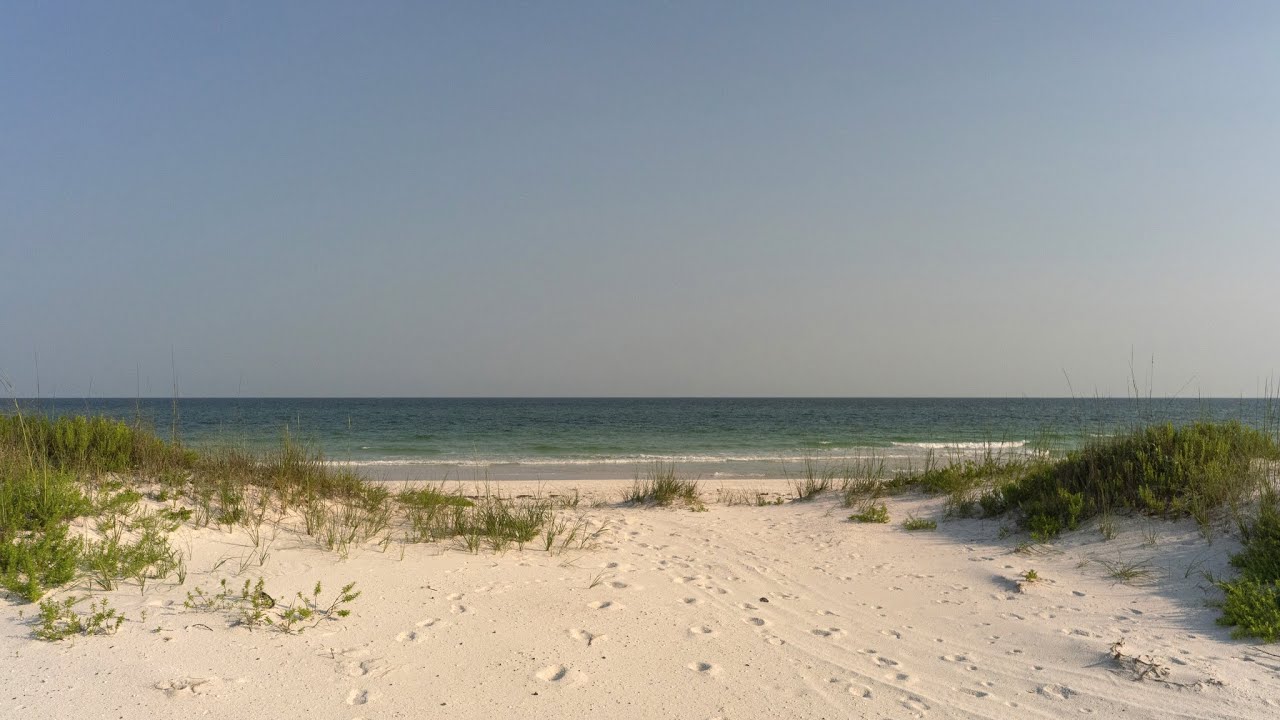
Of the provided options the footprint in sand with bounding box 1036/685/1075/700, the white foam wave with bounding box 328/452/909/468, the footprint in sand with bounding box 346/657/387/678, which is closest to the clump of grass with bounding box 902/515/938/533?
the footprint in sand with bounding box 1036/685/1075/700

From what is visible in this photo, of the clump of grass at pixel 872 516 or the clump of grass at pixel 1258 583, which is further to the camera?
the clump of grass at pixel 872 516

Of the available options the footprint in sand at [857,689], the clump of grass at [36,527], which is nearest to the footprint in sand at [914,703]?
the footprint in sand at [857,689]

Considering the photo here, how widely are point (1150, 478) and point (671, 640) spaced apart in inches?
228

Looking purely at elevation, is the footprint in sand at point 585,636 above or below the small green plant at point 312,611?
below

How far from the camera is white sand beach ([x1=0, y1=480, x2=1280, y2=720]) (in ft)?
12.5

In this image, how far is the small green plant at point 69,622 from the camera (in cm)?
429

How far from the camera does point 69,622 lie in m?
4.46

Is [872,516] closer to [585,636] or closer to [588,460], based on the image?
[585,636]

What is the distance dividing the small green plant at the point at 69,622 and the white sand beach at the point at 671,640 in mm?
76

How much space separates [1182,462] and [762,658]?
5.62 meters

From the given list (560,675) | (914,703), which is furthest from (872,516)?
(560,675)

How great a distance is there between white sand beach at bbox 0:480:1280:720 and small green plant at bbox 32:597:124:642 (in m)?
0.08

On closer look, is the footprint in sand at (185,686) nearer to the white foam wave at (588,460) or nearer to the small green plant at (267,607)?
the small green plant at (267,607)

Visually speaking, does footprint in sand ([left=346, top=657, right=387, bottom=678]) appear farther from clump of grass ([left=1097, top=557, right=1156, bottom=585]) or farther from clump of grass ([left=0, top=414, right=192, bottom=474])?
clump of grass ([left=1097, top=557, right=1156, bottom=585])
